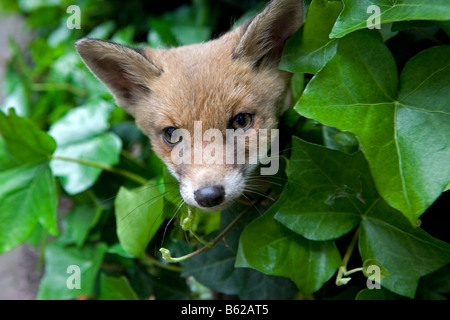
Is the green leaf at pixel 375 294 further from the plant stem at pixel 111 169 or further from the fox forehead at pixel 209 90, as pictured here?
the plant stem at pixel 111 169

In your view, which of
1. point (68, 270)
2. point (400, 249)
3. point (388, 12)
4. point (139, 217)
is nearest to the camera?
point (388, 12)

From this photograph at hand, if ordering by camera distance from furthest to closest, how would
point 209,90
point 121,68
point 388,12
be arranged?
point 121,68 → point 209,90 → point 388,12

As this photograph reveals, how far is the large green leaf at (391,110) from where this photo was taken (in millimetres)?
979

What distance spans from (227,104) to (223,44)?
1.10 feet

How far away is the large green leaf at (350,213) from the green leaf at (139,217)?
1.80ft

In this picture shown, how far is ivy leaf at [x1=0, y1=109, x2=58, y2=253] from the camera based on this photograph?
1.81 metres

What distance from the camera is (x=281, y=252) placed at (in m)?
1.33

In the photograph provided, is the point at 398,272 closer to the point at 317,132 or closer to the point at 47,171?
the point at 317,132

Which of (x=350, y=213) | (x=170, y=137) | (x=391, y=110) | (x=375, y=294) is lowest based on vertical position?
(x=375, y=294)

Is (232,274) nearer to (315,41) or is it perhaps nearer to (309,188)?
(309,188)

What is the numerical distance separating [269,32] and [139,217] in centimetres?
88

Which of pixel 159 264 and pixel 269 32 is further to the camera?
pixel 159 264

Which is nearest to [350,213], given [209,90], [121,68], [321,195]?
[321,195]

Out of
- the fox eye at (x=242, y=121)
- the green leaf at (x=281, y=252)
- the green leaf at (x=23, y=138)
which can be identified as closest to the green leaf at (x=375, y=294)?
the green leaf at (x=281, y=252)
